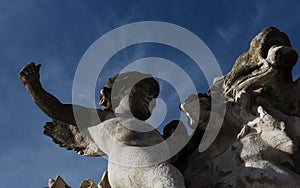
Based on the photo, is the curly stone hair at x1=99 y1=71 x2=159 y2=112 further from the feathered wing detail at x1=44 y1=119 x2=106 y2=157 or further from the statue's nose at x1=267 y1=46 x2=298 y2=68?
the statue's nose at x1=267 y1=46 x2=298 y2=68

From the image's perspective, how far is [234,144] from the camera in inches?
215

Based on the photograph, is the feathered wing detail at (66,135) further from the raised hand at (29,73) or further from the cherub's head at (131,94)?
the raised hand at (29,73)

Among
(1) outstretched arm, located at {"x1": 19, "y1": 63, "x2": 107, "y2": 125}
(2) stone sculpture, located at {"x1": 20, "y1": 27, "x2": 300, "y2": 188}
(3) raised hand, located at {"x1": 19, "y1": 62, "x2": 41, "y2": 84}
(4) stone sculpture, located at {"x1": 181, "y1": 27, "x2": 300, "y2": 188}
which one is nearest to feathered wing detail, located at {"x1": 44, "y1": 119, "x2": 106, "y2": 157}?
(2) stone sculpture, located at {"x1": 20, "y1": 27, "x2": 300, "y2": 188}

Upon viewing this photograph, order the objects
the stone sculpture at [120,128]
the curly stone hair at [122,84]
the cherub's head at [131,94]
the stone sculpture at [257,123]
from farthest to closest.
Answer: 1. the curly stone hair at [122,84]
2. the cherub's head at [131,94]
3. the stone sculpture at [257,123]
4. the stone sculpture at [120,128]

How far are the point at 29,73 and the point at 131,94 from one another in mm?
1077

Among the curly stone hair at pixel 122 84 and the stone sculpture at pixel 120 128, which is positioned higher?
the curly stone hair at pixel 122 84

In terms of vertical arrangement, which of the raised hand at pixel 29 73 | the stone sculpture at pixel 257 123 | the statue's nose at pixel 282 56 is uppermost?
the raised hand at pixel 29 73

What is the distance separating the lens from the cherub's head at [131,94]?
5.77 metres

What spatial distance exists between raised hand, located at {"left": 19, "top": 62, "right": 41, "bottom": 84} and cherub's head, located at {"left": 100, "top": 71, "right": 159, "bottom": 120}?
2.34 ft

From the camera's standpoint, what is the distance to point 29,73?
5832 millimetres

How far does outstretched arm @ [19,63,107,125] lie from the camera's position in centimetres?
583

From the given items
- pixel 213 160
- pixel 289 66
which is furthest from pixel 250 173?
pixel 289 66

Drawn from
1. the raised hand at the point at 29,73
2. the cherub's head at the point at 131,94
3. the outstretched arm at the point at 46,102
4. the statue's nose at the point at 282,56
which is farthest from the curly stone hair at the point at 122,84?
the statue's nose at the point at 282,56

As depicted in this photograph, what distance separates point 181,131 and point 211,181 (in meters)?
0.72
